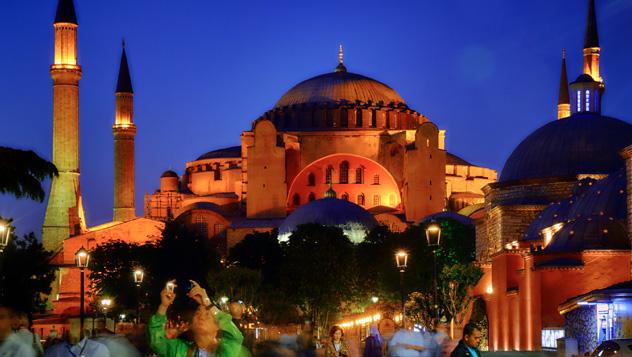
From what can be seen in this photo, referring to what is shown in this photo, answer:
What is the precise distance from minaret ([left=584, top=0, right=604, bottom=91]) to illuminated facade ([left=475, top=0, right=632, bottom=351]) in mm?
50

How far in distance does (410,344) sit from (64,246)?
76.2 meters

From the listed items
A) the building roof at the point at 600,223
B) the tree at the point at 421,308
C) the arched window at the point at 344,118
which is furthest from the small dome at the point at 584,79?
the arched window at the point at 344,118

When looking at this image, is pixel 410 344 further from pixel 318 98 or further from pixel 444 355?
pixel 318 98

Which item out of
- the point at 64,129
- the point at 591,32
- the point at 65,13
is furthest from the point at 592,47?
the point at 65,13

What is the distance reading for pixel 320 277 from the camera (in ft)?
228

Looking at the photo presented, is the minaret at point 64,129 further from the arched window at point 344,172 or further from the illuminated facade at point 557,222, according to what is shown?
the arched window at point 344,172

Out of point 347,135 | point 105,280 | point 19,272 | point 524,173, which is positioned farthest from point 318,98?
point 19,272

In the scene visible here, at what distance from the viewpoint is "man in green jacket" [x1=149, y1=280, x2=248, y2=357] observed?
1084 centimetres

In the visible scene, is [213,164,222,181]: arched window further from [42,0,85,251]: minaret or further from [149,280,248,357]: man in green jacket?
[149,280,248,357]: man in green jacket

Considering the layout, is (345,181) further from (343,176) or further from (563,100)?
(563,100)

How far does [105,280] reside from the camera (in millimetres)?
75875

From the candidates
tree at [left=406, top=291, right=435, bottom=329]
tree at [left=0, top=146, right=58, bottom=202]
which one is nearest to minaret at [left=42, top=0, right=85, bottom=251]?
tree at [left=406, top=291, right=435, bottom=329]

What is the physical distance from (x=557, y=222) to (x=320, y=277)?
20577 mm

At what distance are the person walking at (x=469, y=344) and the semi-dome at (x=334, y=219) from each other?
76.2 meters
